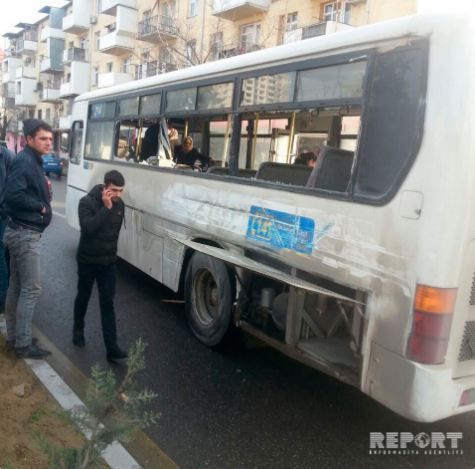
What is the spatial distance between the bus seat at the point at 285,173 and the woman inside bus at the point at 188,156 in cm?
196

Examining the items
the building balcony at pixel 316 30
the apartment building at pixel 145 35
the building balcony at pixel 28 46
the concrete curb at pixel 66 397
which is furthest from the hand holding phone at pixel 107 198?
the building balcony at pixel 28 46

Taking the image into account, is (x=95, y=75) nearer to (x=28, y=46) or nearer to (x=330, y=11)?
(x=28, y=46)

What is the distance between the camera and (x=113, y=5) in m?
33.9

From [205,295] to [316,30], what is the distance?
17.8 m

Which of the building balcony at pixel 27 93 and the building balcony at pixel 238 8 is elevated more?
the building balcony at pixel 238 8

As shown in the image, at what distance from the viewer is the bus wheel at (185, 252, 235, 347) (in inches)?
190

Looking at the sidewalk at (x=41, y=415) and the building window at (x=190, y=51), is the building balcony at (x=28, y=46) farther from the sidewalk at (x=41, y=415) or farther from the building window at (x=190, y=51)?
the sidewalk at (x=41, y=415)

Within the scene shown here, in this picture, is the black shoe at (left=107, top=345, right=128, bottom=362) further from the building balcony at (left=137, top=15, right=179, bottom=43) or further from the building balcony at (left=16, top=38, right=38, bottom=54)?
the building balcony at (left=16, top=38, right=38, bottom=54)

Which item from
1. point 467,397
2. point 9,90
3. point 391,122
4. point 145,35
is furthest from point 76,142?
point 9,90

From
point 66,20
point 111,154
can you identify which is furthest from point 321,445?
point 66,20

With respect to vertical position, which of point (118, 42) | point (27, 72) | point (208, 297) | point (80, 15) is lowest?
point (208, 297)

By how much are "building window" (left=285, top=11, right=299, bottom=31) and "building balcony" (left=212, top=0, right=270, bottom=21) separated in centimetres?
148

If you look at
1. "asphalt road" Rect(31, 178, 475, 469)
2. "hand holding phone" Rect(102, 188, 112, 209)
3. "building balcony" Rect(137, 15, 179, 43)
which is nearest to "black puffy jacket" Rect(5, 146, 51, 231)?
"hand holding phone" Rect(102, 188, 112, 209)

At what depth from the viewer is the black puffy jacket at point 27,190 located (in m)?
4.04
